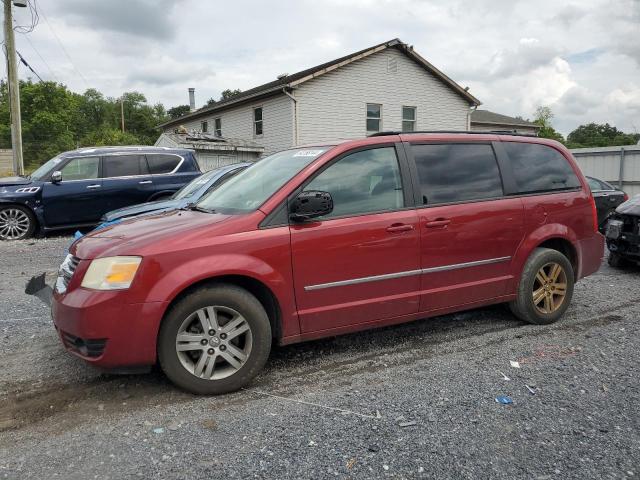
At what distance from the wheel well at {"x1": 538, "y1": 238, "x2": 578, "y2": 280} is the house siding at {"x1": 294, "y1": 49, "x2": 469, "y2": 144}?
15247mm

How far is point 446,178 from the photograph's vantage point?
14.1ft

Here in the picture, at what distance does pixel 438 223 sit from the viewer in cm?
409

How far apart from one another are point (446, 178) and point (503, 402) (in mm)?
1896

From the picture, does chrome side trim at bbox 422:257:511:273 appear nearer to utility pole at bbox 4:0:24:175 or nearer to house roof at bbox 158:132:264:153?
utility pole at bbox 4:0:24:175

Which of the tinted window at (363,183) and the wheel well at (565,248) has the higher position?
the tinted window at (363,183)

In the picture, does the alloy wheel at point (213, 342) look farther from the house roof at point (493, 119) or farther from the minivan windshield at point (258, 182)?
the house roof at point (493, 119)

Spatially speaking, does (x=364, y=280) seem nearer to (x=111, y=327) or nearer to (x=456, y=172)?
(x=456, y=172)

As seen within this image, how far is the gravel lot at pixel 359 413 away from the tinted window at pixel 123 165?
6.53 meters

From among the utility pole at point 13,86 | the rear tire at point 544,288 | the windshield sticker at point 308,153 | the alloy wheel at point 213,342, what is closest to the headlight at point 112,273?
the alloy wheel at point 213,342

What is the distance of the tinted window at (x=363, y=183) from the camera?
12.6 feet

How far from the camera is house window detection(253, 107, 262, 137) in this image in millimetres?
21750

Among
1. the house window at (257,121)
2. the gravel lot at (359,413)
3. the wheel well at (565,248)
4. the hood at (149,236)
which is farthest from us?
the house window at (257,121)

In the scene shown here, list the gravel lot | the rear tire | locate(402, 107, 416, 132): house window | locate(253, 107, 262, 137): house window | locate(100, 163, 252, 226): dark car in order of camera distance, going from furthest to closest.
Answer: locate(402, 107, 416, 132): house window → locate(253, 107, 262, 137): house window → locate(100, 163, 252, 226): dark car → the rear tire → the gravel lot

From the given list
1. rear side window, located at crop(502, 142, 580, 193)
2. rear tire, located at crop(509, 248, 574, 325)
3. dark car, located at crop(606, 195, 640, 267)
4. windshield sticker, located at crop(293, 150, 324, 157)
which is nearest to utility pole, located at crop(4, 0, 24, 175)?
windshield sticker, located at crop(293, 150, 324, 157)
